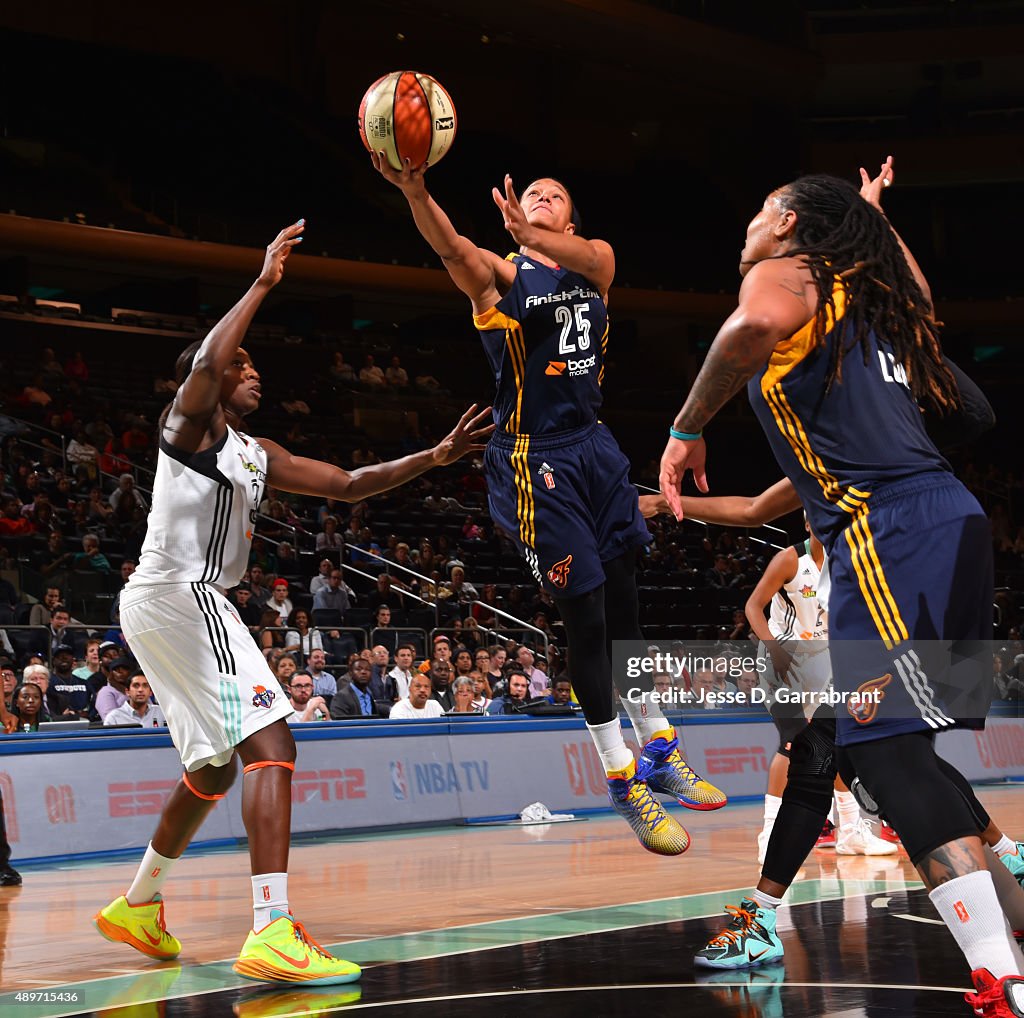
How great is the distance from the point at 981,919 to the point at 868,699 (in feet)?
1.89

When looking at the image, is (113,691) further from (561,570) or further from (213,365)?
(561,570)

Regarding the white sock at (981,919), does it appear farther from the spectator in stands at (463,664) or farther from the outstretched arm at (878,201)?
the spectator in stands at (463,664)

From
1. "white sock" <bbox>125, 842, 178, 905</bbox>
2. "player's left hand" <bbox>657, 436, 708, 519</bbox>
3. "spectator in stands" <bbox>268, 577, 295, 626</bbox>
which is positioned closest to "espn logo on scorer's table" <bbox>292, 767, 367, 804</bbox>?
"spectator in stands" <bbox>268, 577, 295, 626</bbox>

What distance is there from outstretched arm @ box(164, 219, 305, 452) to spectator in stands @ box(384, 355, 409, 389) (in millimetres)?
19063

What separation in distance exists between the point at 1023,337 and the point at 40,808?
27.0m

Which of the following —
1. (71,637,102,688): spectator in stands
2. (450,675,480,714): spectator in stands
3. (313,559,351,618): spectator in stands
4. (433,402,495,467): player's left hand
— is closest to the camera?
(433,402,495,467): player's left hand

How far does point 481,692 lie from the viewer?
13.7m

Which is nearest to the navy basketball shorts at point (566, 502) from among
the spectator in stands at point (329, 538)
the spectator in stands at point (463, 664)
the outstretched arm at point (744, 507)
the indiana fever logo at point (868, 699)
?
the outstretched arm at point (744, 507)

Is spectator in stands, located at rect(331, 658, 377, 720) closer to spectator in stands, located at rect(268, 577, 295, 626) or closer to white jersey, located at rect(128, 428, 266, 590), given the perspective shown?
spectator in stands, located at rect(268, 577, 295, 626)

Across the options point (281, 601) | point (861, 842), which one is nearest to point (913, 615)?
point (861, 842)

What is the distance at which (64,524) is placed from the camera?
16.2 metres

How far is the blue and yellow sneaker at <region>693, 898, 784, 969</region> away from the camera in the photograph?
15.2 ft

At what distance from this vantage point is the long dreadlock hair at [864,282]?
3.58 metres

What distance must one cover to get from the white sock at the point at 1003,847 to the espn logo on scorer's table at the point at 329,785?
6.29 metres
